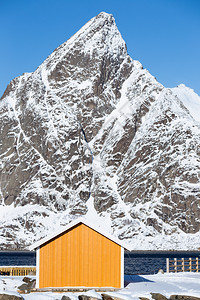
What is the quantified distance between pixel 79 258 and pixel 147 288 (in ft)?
21.1

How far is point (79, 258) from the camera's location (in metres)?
47.0

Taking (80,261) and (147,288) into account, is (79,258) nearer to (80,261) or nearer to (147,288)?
(80,261)

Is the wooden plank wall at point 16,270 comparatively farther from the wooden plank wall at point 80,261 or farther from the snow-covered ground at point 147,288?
the wooden plank wall at point 80,261

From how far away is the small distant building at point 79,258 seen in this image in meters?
46.6

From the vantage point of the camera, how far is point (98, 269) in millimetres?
47125

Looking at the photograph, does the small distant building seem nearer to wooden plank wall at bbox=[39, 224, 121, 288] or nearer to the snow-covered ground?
wooden plank wall at bbox=[39, 224, 121, 288]

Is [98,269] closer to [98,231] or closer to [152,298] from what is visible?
[98,231]

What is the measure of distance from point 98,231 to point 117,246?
7.06 feet

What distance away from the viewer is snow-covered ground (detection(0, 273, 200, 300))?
4053 centimetres

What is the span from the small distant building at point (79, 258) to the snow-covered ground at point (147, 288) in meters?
2.40

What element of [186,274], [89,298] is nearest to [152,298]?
[89,298]

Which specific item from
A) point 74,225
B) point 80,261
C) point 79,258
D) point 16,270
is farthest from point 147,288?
point 16,270

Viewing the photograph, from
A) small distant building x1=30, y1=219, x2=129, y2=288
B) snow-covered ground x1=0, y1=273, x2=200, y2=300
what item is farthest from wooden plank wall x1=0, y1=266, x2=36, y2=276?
small distant building x1=30, y1=219, x2=129, y2=288

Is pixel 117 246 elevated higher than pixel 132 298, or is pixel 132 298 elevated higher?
pixel 117 246
